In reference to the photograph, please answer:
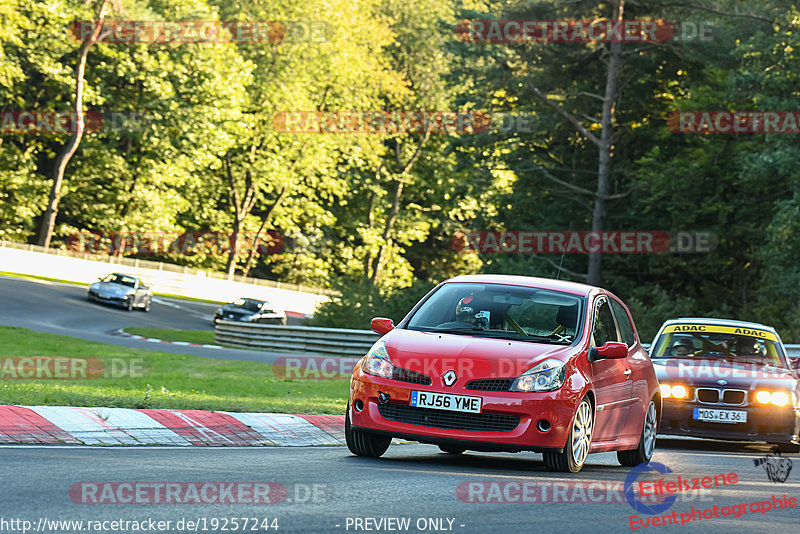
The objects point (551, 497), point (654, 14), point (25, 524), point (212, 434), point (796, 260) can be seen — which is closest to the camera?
point (25, 524)

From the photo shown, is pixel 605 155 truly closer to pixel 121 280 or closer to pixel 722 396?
pixel 121 280

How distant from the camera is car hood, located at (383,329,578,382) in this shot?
934 cm

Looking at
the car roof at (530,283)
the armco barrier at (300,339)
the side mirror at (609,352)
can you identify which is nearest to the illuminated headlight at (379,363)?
the car roof at (530,283)

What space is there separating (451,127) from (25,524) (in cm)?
5571

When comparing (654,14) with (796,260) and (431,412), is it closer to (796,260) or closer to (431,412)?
(796,260)

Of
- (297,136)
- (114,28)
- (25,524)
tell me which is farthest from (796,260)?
(297,136)

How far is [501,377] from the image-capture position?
9312 mm

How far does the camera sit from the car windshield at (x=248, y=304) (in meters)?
49.7

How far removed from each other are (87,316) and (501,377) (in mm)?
34135

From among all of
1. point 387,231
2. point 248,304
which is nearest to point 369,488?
point 248,304

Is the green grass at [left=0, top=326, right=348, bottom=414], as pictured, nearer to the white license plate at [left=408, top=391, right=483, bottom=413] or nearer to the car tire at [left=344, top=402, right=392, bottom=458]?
the car tire at [left=344, top=402, right=392, bottom=458]

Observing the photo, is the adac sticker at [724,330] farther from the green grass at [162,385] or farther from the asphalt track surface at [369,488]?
the green grass at [162,385]

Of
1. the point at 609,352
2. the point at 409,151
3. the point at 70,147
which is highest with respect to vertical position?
the point at 409,151

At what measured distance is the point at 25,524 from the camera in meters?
5.95
